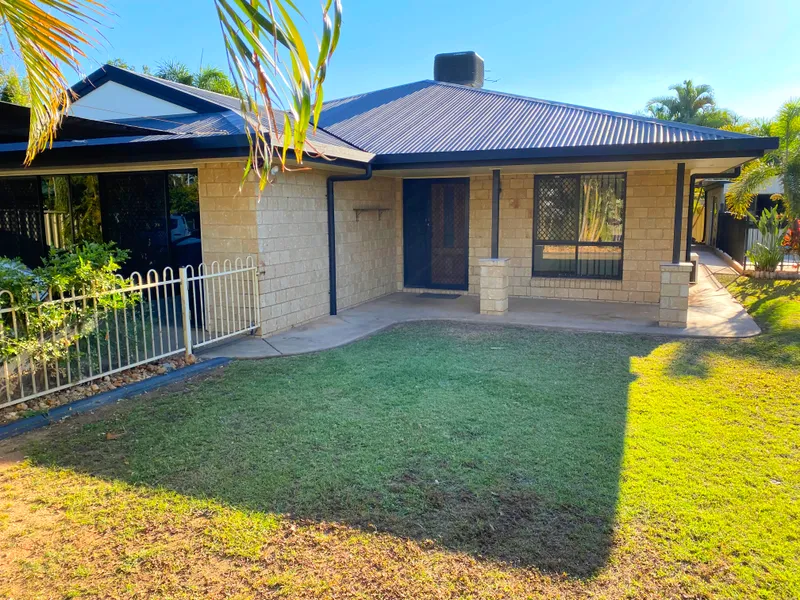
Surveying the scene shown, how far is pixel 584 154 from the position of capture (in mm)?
8664

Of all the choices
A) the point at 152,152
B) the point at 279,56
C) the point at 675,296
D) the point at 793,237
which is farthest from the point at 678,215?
the point at 279,56

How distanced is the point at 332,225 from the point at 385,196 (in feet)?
8.60

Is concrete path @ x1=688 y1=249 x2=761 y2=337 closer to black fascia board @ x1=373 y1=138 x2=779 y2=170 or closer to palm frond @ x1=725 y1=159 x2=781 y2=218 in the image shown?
black fascia board @ x1=373 y1=138 x2=779 y2=170

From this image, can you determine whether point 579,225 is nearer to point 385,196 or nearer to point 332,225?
point 385,196

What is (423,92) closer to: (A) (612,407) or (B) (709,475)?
(A) (612,407)

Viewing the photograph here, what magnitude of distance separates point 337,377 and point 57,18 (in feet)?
13.8

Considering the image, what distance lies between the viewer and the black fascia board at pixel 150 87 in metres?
9.35

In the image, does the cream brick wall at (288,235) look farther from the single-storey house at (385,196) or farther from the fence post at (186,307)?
the fence post at (186,307)

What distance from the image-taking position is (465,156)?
369 inches

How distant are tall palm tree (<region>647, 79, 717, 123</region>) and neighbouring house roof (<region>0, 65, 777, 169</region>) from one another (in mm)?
18938

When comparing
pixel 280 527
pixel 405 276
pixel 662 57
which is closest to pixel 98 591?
pixel 280 527

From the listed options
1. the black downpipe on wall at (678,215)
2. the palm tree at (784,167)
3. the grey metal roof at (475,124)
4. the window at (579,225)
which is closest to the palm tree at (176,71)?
the grey metal roof at (475,124)

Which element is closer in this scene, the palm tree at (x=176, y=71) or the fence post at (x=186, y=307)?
the fence post at (x=186, y=307)

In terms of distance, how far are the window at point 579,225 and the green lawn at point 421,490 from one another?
4.92 metres
